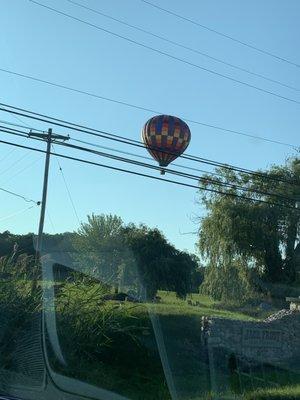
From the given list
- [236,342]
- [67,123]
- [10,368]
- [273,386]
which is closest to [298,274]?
[236,342]

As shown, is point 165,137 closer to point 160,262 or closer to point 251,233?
point 251,233

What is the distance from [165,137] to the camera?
17828 mm

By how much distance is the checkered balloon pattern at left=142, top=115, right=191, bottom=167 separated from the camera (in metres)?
17.8

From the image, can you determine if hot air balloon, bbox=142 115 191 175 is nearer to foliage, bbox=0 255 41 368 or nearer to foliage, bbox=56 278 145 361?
foliage, bbox=56 278 145 361

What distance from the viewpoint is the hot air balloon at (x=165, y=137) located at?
58.4 feet

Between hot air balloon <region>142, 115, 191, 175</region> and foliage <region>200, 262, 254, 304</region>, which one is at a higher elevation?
hot air balloon <region>142, 115, 191, 175</region>

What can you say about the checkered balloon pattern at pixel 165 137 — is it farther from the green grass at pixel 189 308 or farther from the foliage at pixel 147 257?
the foliage at pixel 147 257

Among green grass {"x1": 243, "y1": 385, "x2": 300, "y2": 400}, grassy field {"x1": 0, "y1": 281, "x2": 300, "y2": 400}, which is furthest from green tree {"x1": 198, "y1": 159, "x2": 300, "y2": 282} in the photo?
green grass {"x1": 243, "y1": 385, "x2": 300, "y2": 400}

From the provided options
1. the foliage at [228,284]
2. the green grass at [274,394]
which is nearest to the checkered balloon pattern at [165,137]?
the green grass at [274,394]

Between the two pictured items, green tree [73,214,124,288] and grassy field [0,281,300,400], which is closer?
grassy field [0,281,300,400]

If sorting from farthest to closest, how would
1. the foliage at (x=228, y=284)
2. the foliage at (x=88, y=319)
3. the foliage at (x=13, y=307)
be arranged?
the foliage at (x=228, y=284), the foliage at (x=88, y=319), the foliage at (x=13, y=307)

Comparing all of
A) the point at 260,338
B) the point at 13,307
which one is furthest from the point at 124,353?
the point at 260,338

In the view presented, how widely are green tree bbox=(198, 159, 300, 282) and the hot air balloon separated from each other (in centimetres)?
→ 1942

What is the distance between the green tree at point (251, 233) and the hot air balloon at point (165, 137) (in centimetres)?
1942
